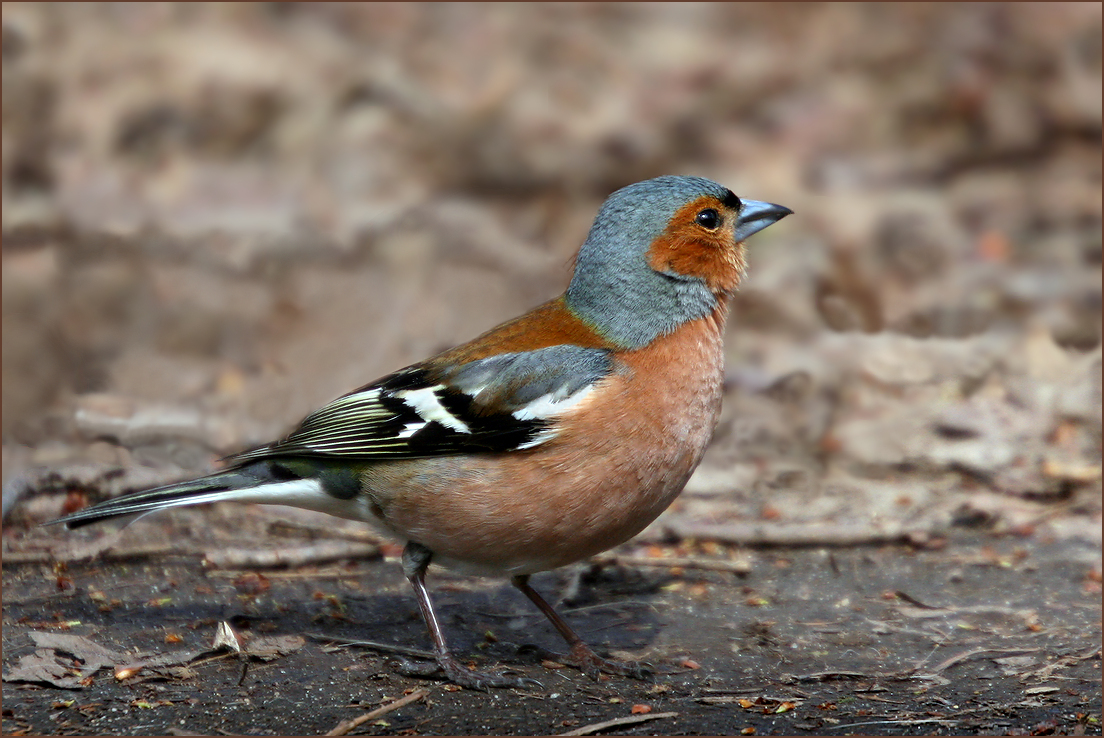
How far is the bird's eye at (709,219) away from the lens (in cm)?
477

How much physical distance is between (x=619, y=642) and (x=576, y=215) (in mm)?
4559

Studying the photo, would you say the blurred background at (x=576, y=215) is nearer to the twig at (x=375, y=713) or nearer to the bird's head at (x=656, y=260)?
the bird's head at (x=656, y=260)

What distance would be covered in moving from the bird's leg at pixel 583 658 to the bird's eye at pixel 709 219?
166 cm

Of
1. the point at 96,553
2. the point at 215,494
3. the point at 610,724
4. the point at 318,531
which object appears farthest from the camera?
the point at 318,531

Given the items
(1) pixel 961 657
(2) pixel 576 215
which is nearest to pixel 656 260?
Result: (1) pixel 961 657

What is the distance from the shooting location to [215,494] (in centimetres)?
454

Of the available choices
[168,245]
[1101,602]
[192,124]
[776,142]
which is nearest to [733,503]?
[1101,602]

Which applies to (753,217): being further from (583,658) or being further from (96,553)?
(96,553)

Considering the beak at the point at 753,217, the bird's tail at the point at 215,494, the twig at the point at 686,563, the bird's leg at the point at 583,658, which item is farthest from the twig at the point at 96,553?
the beak at the point at 753,217

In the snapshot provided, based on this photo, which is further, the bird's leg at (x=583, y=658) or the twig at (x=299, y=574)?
the twig at (x=299, y=574)

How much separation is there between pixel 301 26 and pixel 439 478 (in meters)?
6.44

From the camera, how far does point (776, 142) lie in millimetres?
9352

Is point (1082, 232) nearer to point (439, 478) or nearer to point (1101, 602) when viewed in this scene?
point (1101, 602)

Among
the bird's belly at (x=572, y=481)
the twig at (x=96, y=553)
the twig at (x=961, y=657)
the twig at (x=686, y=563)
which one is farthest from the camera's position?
the twig at (x=686, y=563)
